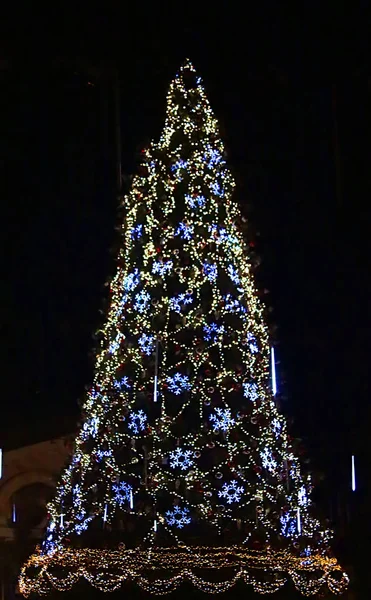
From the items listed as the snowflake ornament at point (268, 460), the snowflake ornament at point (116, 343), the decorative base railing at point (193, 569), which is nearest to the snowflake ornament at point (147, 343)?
the snowflake ornament at point (116, 343)

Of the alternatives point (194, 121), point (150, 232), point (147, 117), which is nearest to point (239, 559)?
point (150, 232)

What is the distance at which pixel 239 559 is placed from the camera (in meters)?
6.95

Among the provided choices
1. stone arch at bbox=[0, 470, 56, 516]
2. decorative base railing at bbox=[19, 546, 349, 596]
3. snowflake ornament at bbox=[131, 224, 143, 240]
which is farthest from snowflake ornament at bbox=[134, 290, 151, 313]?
stone arch at bbox=[0, 470, 56, 516]

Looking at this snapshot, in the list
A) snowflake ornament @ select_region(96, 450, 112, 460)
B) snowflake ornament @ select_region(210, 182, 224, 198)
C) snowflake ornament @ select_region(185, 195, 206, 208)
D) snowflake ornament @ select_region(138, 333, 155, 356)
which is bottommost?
snowflake ornament @ select_region(96, 450, 112, 460)

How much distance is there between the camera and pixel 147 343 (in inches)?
284

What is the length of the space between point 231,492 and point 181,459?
372 mm

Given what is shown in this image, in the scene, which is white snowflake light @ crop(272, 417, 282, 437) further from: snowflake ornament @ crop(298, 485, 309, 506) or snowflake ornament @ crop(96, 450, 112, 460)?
snowflake ornament @ crop(96, 450, 112, 460)

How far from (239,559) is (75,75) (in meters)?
3.93

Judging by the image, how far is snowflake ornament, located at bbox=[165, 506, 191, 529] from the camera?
6.93 metres

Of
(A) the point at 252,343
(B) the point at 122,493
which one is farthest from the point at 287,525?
(A) the point at 252,343

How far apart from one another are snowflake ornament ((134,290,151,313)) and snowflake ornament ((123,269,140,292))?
76mm

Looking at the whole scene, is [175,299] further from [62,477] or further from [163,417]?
[62,477]
